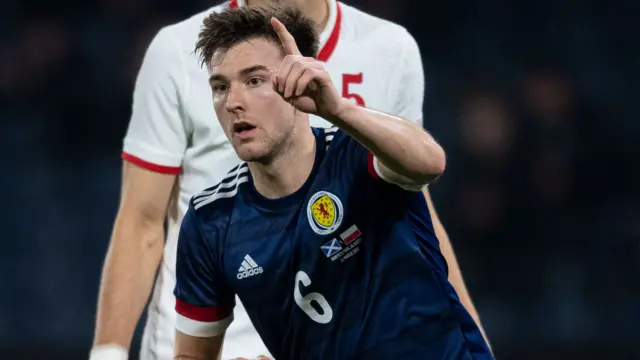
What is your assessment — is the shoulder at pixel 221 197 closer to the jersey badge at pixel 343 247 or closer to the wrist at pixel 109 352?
the jersey badge at pixel 343 247

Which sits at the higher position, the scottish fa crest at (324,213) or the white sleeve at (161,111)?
the scottish fa crest at (324,213)

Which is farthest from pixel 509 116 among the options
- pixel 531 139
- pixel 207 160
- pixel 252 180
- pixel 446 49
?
pixel 252 180

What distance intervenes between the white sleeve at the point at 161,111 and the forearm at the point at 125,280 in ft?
0.59

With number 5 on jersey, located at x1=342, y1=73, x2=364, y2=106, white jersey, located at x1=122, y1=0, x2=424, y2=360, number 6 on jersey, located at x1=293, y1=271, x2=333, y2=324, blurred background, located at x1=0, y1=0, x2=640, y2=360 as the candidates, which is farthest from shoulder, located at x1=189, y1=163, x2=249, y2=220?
blurred background, located at x1=0, y1=0, x2=640, y2=360

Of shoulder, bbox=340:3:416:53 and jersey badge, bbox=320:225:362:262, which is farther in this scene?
shoulder, bbox=340:3:416:53

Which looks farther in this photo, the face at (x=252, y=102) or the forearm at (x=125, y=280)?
the forearm at (x=125, y=280)

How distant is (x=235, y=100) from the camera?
8.11ft

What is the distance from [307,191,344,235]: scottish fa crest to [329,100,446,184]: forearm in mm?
195

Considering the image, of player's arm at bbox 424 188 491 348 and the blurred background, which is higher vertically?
player's arm at bbox 424 188 491 348

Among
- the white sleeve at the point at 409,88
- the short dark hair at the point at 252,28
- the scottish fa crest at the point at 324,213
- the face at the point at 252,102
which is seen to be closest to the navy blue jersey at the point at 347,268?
the scottish fa crest at the point at 324,213

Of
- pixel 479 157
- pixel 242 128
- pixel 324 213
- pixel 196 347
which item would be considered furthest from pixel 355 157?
pixel 479 157

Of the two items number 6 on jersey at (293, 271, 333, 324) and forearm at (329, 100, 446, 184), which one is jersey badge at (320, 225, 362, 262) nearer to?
number 6 on jersey at (293, 271, 333, 324)

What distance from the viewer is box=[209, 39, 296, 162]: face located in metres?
2.47

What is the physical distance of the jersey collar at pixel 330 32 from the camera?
336cm
